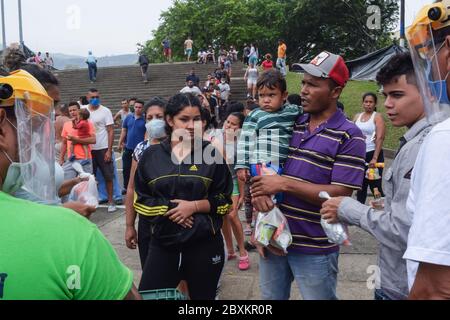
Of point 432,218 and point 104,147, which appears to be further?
point 104,147

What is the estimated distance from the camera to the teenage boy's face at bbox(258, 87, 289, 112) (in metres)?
2.52

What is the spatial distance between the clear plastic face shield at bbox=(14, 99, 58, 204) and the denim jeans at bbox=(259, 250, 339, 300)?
133cm

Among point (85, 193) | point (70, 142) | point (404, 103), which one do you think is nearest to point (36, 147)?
point (85, 193)

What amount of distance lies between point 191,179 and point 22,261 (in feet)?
5.14

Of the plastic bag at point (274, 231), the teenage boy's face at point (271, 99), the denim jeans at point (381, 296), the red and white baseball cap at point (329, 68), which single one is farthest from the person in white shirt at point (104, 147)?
the denim jeans at point (381, 296)

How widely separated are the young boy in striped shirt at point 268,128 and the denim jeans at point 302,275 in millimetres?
546

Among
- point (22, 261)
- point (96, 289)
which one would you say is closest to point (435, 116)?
point (96, 289)

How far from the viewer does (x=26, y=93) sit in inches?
50.9

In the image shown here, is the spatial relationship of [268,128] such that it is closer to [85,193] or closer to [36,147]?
[85,193]

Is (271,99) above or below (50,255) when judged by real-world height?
above

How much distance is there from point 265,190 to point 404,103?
82cm

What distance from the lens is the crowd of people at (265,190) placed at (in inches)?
40.4

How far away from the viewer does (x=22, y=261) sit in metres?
0.97

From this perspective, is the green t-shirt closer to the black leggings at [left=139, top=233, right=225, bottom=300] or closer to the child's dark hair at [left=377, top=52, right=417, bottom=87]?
the black leggings at [left=139, top=233, right=225, bottom=300]
